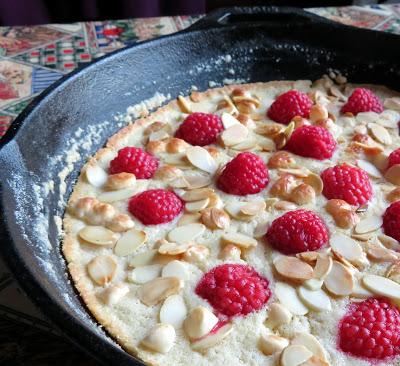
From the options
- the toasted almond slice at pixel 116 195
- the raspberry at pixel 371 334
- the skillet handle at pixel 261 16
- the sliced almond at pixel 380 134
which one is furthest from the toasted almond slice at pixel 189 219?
the skillet handle at pixel 261 16

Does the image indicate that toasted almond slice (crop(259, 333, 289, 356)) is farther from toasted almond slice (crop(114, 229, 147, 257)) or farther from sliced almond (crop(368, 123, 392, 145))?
sliced almond (crop(368, 123, 392, 145))

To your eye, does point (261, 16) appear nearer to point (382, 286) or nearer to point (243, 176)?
point (243, 176)

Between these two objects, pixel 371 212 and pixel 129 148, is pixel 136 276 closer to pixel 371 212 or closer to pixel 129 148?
pixel 129 148

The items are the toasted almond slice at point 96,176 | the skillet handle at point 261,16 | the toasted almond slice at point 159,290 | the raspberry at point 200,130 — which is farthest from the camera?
the skillet handle at point 261,16

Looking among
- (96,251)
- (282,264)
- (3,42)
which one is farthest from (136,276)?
(3,42)

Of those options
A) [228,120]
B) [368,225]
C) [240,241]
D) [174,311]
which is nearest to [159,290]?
[174,311]

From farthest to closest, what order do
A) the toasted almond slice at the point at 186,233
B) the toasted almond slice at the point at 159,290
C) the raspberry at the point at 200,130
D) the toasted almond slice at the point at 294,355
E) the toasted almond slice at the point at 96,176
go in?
the raspberry at the point at 200,130
the toasted almond slice at the point at 96,176
the toasted almond slice at the point at 186,233
the toasted almond slice at the point at 159,290
the toasted almond slice at the point at 294,355

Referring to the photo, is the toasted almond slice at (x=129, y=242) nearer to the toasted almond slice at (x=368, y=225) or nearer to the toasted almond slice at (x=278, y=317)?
the toasted almond slice at (x=278, y=317)

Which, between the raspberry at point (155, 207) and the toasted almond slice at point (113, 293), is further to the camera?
the raspberry at point (155, 207)
